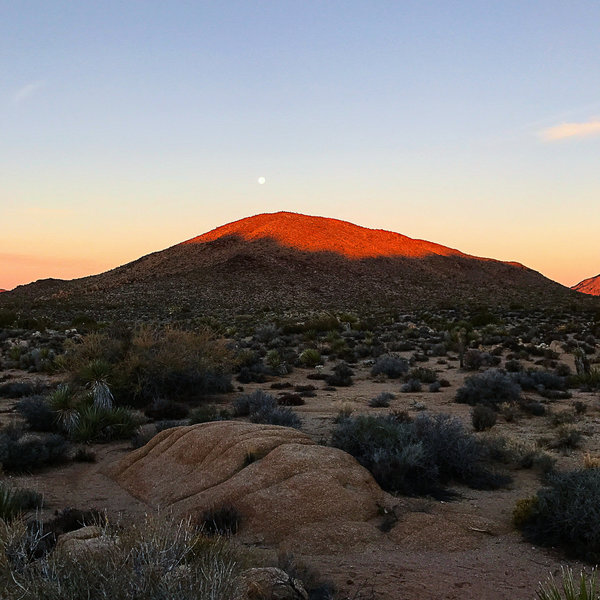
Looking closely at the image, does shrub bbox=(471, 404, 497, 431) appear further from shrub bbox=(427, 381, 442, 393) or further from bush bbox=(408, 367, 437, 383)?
bush bbox=(408, 367, 437, 383)

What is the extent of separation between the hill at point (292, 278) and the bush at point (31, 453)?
35421 millimetres

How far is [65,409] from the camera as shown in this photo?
11148mm

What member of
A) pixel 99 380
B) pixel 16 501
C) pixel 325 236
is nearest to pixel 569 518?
pixel 16 501

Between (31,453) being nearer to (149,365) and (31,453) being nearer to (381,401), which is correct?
(149,365)

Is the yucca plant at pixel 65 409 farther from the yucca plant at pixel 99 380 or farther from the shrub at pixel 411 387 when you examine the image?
the shrub at pixel 411 387

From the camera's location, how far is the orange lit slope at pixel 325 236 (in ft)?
275

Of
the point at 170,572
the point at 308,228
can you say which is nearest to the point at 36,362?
the point at 170,572

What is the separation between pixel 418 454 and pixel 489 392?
681 centimetres

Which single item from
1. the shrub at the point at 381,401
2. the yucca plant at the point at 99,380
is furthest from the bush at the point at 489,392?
the yucca plant at the point at 99,380

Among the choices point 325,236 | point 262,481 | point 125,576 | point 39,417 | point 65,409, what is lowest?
point 262,481

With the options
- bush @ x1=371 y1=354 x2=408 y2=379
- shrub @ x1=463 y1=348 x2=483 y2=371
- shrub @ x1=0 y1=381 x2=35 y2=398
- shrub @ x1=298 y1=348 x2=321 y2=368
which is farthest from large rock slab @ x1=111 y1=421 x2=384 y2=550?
shrub @ x1=463 y1=348 x2=483 y2=371

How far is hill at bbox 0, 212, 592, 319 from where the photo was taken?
190 ft

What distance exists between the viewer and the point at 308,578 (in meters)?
4.80

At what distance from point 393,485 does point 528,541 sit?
180cm
